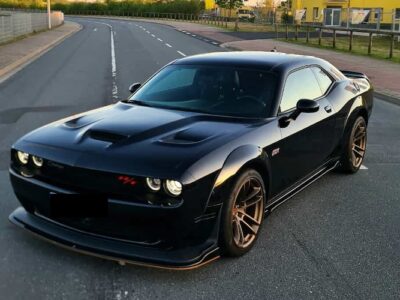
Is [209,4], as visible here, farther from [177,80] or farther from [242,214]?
[242,214]

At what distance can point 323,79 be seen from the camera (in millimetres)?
5492

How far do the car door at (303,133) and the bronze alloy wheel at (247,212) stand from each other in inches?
13.2

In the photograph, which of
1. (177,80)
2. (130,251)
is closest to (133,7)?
(177,80)

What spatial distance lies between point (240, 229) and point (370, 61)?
658 inches

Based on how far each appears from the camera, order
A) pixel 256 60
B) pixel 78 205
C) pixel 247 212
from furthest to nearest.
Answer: pixel 256 60, pixel 247 212, pixel 78 205

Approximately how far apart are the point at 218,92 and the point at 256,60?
0.56 meters

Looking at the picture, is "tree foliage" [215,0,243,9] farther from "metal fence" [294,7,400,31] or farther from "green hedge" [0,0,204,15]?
"green hedge" [0,0,204,15]

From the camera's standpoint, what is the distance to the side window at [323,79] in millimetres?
5387

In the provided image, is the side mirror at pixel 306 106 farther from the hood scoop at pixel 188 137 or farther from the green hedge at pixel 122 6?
the green hedge at pixel 122 6

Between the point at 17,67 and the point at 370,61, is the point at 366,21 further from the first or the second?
the point at 17,67

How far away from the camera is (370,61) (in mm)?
19016

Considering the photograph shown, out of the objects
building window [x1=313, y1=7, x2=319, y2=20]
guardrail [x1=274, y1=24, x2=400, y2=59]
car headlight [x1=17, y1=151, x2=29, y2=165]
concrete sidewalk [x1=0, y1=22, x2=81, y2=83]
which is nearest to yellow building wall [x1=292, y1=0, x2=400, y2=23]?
building window [x1=313, y1=7, x2=319, y2=20]

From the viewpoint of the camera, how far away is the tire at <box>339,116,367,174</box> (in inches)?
226

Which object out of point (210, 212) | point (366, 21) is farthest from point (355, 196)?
point (366, 21)
